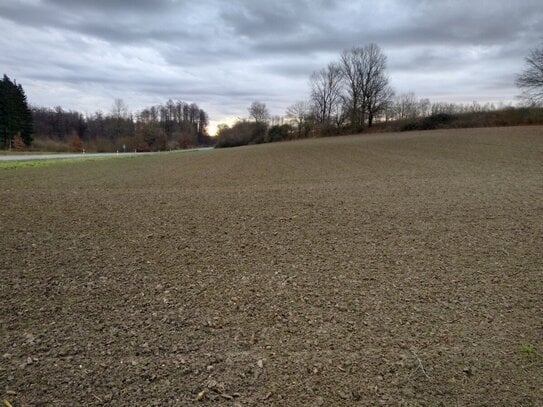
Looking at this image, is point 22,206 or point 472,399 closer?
point 472,399

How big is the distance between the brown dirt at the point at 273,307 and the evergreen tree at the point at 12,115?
7577 cm

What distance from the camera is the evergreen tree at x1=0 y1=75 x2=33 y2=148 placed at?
68.4 metres

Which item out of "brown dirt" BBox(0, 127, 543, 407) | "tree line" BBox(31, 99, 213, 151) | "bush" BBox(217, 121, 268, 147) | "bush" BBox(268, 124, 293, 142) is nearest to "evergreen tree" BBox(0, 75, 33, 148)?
"tree line" BBox(31, 99, 213, 151)

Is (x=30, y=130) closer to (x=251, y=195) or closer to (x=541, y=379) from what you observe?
(x=251, y=195)

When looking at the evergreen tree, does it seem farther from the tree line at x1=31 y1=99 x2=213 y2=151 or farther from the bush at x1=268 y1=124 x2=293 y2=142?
the bush at x1=268 y1=124 x2=293 y2=142

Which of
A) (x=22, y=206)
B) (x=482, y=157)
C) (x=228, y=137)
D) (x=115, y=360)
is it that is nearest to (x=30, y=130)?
(x=228, y=137)

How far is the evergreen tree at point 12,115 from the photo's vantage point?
68.4 meters

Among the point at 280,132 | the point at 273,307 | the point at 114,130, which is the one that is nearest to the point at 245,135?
the point at 280,132

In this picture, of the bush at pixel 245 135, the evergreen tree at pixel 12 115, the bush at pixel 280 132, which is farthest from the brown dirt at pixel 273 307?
the bush at pixel 245 135

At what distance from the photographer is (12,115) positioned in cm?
6925

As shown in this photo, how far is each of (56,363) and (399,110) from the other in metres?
89.2

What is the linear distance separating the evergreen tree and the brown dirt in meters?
75.8

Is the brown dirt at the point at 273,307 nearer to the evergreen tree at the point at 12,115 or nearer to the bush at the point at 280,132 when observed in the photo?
the bush at the point at 280,132

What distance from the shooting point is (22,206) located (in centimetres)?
1024
